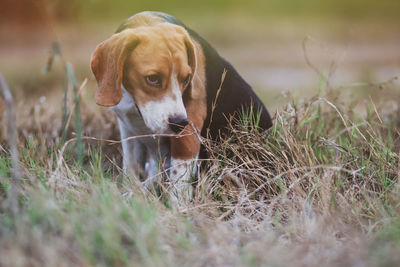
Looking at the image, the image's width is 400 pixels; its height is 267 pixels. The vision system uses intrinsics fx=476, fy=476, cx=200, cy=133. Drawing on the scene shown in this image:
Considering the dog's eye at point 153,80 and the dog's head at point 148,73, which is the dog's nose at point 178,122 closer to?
the dog's head at point 148,73

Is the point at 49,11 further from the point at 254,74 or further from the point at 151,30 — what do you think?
the point at 254,74

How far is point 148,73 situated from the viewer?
2.85 metres

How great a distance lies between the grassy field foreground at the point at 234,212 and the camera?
1939 millimetres

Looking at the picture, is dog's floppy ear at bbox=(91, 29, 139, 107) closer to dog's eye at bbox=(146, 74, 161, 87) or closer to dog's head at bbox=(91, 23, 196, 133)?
dog's head at bbox=(91, 23, 196, 133)

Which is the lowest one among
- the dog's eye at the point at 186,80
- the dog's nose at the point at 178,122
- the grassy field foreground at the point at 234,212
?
the grassy field foreground at the point at 234,212

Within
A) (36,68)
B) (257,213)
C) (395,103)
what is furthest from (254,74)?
(257,213)

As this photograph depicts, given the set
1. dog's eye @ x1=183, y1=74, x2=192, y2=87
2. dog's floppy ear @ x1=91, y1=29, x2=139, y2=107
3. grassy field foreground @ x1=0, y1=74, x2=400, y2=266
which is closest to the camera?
grassy field foreground @ x1=0, y1=74, x2=400, y2=266

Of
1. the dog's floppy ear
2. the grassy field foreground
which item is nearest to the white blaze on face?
the dog's floppy ear

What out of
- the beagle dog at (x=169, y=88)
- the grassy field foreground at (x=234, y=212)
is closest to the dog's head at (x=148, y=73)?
the beagle dog at (x=169, y=88)

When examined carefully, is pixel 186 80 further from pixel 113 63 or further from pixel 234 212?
pixel 234 212

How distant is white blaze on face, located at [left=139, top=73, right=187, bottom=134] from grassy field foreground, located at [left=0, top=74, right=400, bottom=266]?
0.37 meters

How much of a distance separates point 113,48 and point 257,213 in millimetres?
1291

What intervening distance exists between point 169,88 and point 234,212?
839mm

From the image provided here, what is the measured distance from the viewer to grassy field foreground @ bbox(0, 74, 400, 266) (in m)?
1.94
